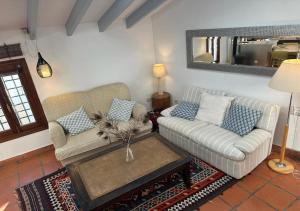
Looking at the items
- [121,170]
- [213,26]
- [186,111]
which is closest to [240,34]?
[213,26]

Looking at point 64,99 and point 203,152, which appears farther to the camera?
point 64,99

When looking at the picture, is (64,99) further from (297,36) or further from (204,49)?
(297,36)

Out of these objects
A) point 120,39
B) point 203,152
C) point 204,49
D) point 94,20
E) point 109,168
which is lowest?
point 203,152

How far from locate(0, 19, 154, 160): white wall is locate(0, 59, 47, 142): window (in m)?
0.11

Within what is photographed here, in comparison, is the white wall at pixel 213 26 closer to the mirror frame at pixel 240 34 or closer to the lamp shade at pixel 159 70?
the mirror frame at pixel 240 34

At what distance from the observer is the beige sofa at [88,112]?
304cm

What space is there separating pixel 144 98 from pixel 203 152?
2135mm

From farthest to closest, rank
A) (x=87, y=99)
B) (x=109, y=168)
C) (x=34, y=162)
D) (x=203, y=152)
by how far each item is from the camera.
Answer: (x=87, y=99) → (x=34, y=162) → (x=203, y=152) → (x=109, y=168)

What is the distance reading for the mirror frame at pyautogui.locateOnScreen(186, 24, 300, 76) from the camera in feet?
8.12

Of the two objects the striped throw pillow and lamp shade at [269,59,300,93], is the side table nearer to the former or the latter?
the striped throw pillow

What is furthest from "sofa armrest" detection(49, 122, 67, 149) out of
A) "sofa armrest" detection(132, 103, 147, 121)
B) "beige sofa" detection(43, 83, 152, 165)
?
"sofa armrest" detection(132, 103, 147, 121)

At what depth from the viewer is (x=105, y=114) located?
3.78 m

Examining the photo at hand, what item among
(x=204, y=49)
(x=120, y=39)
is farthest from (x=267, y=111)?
(x=120, y=39)

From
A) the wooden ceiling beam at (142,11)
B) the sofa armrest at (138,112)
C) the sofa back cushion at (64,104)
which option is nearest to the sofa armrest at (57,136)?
the sofa back cushion at (64,104)
